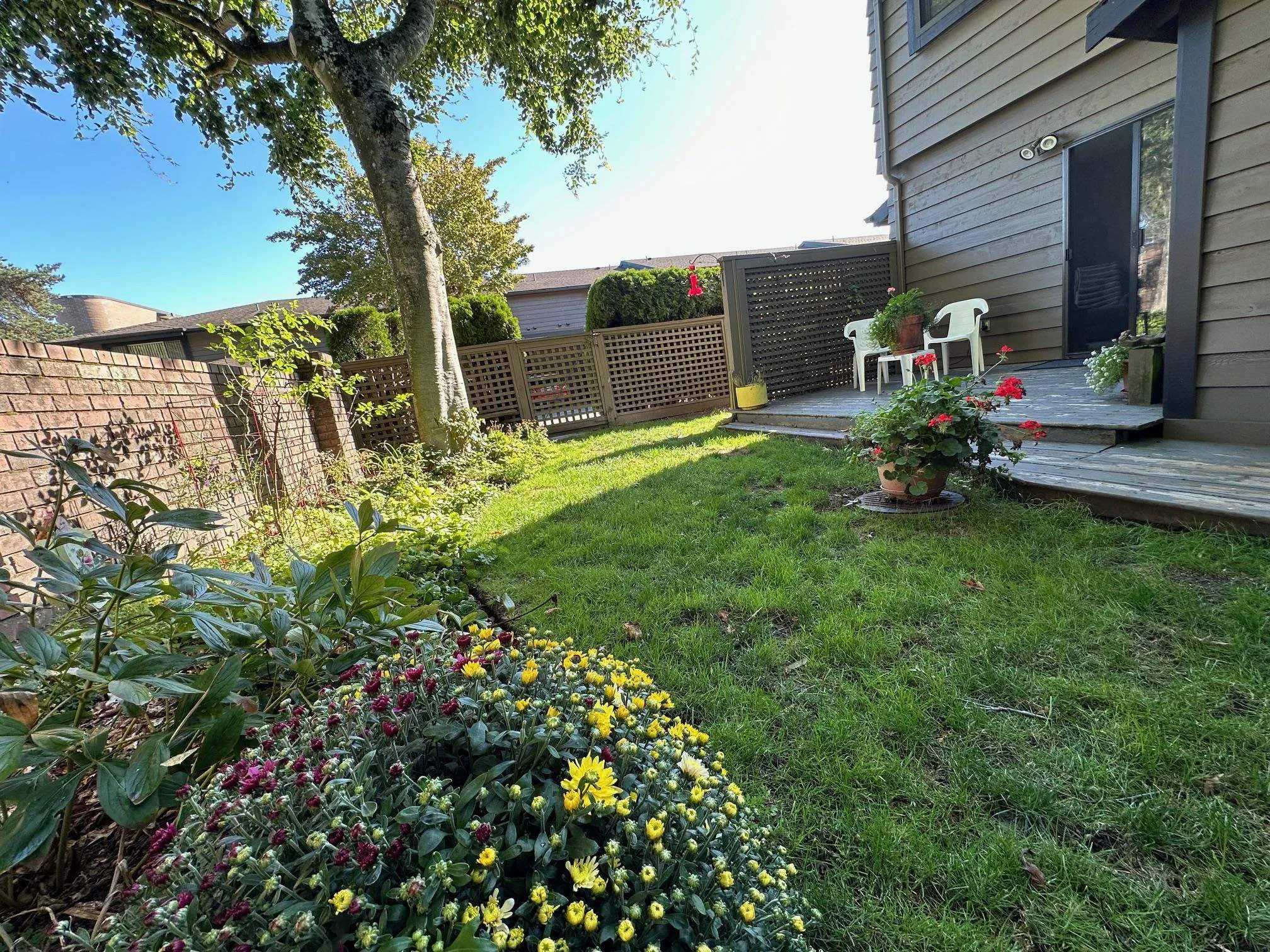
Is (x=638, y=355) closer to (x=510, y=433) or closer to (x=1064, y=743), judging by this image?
(x=510, y=433)

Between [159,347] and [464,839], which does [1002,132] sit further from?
[159,347]

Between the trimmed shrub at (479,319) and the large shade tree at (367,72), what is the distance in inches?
104

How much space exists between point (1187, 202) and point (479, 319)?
346 inches

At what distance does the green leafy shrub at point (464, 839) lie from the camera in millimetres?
597

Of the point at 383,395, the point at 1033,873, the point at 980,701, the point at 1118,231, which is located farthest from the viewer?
the point at 383,395

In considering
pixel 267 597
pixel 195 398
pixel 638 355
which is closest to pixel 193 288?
pixel 638 355

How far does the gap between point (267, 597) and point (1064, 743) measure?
6.84ft

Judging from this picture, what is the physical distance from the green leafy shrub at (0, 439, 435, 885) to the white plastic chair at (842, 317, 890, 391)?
578 centimetres

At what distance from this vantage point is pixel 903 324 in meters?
5.29

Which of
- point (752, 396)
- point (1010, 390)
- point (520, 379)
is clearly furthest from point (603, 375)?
point (1010, 390)

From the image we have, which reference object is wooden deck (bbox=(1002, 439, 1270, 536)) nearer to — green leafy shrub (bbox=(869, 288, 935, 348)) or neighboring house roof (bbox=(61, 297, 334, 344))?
green leafy shrub (bbox=(869, 288, 935, 348))

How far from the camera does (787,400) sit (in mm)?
6176

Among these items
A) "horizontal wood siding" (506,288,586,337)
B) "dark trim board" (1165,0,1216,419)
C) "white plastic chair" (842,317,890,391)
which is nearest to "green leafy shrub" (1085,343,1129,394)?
"dark trim board" (1165,0,1216,419)

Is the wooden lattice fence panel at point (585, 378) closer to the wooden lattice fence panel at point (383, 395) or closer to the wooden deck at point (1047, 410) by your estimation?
the wooden lattice fence panel at point (383, 395)
